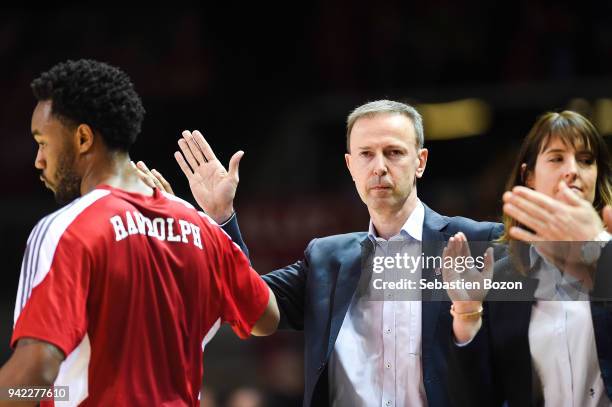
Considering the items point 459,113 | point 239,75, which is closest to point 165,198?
point 459,113

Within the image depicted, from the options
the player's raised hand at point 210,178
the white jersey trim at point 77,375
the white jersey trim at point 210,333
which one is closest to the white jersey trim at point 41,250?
the white jersey trim at point 77,375

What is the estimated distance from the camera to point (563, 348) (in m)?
3.76

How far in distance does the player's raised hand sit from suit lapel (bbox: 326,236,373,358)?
60 centimetres

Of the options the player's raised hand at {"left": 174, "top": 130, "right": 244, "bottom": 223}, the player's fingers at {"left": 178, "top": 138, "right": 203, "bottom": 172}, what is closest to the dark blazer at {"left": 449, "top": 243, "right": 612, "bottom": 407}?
the player's raised hand at {"left": 174, "top": 130, "right": 244, "bottom": 223}

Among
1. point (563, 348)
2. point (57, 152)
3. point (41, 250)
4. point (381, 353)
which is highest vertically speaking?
point (57, 152)

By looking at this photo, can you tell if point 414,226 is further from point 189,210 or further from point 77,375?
point 77,375

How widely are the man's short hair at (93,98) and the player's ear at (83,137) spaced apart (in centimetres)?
2

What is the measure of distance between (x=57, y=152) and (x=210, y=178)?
1062 millimetres

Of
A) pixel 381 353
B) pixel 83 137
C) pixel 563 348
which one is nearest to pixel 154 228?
pixel 83 137

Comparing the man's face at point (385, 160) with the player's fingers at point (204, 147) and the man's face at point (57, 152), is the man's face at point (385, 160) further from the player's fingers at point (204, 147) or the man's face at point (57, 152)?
the man's face at point (57, 152)

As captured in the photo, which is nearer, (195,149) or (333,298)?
Result: (333,298)

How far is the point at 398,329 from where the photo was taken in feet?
13.3

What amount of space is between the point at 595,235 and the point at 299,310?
61.2 inches

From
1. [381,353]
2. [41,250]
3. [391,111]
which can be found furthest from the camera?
[391,111]
